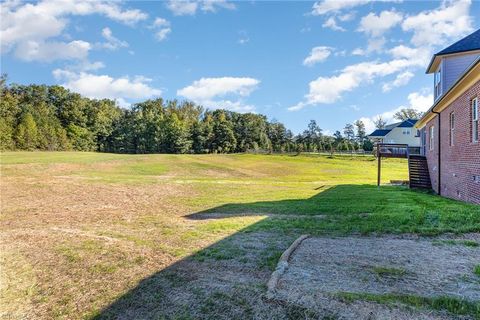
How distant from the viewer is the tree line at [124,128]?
56.6m

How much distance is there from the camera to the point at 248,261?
18.0ft

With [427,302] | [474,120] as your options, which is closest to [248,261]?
[427,302]

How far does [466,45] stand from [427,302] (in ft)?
46.6

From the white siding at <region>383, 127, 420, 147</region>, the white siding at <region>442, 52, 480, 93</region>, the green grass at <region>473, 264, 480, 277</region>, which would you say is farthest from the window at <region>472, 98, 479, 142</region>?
the white siding at <region>383, 127, 420, 147</region>

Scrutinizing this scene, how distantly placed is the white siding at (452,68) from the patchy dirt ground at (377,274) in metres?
10.7

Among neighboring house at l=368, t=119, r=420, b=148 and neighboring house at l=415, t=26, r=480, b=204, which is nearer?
neighboring house at l=415, t=26, r=480, b=204

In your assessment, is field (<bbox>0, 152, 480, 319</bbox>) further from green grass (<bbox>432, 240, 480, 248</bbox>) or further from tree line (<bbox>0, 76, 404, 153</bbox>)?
tree line (<bbox>0, 76, 404, 153</bbox>)

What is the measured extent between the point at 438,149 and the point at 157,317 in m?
15.1

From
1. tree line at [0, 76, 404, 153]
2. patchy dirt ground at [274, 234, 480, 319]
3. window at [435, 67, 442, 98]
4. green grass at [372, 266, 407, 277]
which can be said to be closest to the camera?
patchy dirt ground at [274, 234, 480, 319]

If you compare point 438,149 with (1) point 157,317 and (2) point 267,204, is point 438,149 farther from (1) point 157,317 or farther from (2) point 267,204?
(1) point 157,317

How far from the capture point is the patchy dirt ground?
3.51m

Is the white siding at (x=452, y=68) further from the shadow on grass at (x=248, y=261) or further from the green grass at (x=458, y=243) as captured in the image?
the green grass at (x=458, y=243)

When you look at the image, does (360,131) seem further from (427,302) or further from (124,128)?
(427,302)

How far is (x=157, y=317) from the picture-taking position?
12.3ft
